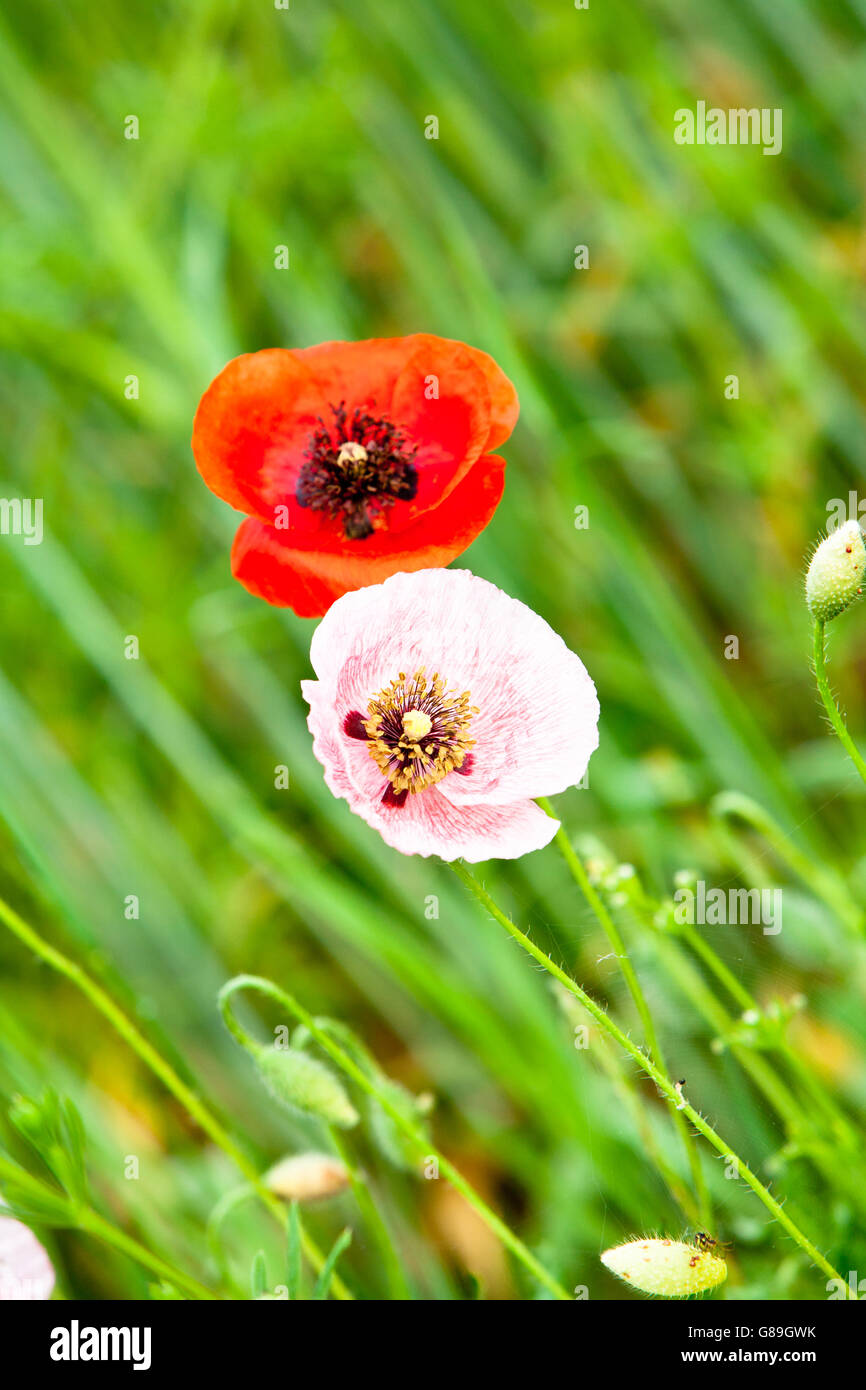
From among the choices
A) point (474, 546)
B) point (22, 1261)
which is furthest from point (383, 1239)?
point (474, 546)

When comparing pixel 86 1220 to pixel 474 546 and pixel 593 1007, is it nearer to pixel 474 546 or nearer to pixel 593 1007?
pixel 593 1007

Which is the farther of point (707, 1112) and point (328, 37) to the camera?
point (328, 37)

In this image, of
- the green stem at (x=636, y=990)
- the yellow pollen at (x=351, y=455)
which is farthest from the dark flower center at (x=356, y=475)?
the green stem at (x=636, y=990)

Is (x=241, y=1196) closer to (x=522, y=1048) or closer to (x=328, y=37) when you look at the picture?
(x=522, y=1048)

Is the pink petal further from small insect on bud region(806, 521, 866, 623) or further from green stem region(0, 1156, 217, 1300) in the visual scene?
green stem region(0, 1156, 217, 1300)

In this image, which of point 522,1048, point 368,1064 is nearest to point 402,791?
point 368,1064
